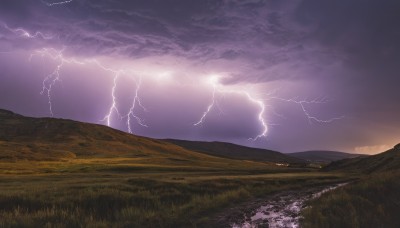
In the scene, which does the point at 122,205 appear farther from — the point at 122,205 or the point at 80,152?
the point at 80,152

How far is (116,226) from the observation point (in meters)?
16.3

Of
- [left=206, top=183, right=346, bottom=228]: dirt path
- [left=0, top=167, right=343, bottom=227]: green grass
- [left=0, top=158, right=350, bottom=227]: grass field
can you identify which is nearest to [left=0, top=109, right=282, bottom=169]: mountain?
[left=0, top=158, right=350, bottom=227]: grass field

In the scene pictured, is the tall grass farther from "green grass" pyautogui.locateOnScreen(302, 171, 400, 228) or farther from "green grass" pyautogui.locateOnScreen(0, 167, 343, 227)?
"green grass" pyautogui.locateOnScreen(302, 171, 400, 228)

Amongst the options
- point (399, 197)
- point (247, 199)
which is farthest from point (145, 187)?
point (399, 197)

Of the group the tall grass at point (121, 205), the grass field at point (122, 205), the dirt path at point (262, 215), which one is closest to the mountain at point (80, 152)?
the grass field at point (122, 205)

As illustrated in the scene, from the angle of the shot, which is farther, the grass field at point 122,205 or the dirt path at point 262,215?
the dirt path at point 262,215

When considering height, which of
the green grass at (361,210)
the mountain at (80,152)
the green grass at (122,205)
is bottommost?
the green grass at (122,205)

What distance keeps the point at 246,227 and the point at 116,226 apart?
Answer: 5.70 meters

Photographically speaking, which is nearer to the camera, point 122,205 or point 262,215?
point 262,215

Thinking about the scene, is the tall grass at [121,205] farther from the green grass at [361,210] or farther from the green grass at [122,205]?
the green grass at [361,210]

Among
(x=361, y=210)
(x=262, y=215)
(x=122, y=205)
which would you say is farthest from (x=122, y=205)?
(x=361, y=210)

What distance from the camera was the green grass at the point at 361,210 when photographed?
49.6 feet

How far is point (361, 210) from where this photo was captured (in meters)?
Result: 17.7

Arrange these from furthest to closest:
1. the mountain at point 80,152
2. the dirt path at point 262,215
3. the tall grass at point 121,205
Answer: the mountain at point 80,152 → the dirt path at point 262,215 → the tall grass at point 121,205
